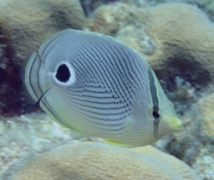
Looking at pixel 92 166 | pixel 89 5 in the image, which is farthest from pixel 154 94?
pixel 89 5

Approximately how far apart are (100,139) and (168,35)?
1160 mm

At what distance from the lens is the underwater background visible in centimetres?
191

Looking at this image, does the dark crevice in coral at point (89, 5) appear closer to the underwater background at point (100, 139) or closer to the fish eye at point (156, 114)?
the underwater background at point (100, 139)

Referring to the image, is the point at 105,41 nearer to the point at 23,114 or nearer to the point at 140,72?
the point at 140,72

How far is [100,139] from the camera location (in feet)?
8.29

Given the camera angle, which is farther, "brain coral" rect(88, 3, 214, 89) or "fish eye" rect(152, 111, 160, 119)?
"brain coral" rect(88, 3, 214, 89)

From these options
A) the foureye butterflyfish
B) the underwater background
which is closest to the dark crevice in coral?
the underwater background

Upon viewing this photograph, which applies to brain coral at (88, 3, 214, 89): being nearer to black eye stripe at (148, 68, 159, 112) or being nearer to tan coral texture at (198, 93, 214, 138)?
tan coral texture at (198, 93, 214, 138)

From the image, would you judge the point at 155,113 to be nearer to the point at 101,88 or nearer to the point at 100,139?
the point at 101,88

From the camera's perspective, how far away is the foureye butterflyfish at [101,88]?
1241mm

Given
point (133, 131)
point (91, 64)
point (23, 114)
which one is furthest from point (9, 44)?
point (133, 131)

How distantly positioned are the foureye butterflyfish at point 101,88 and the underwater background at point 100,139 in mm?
686

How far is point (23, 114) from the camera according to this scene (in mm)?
2752

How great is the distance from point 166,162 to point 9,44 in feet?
5.28
